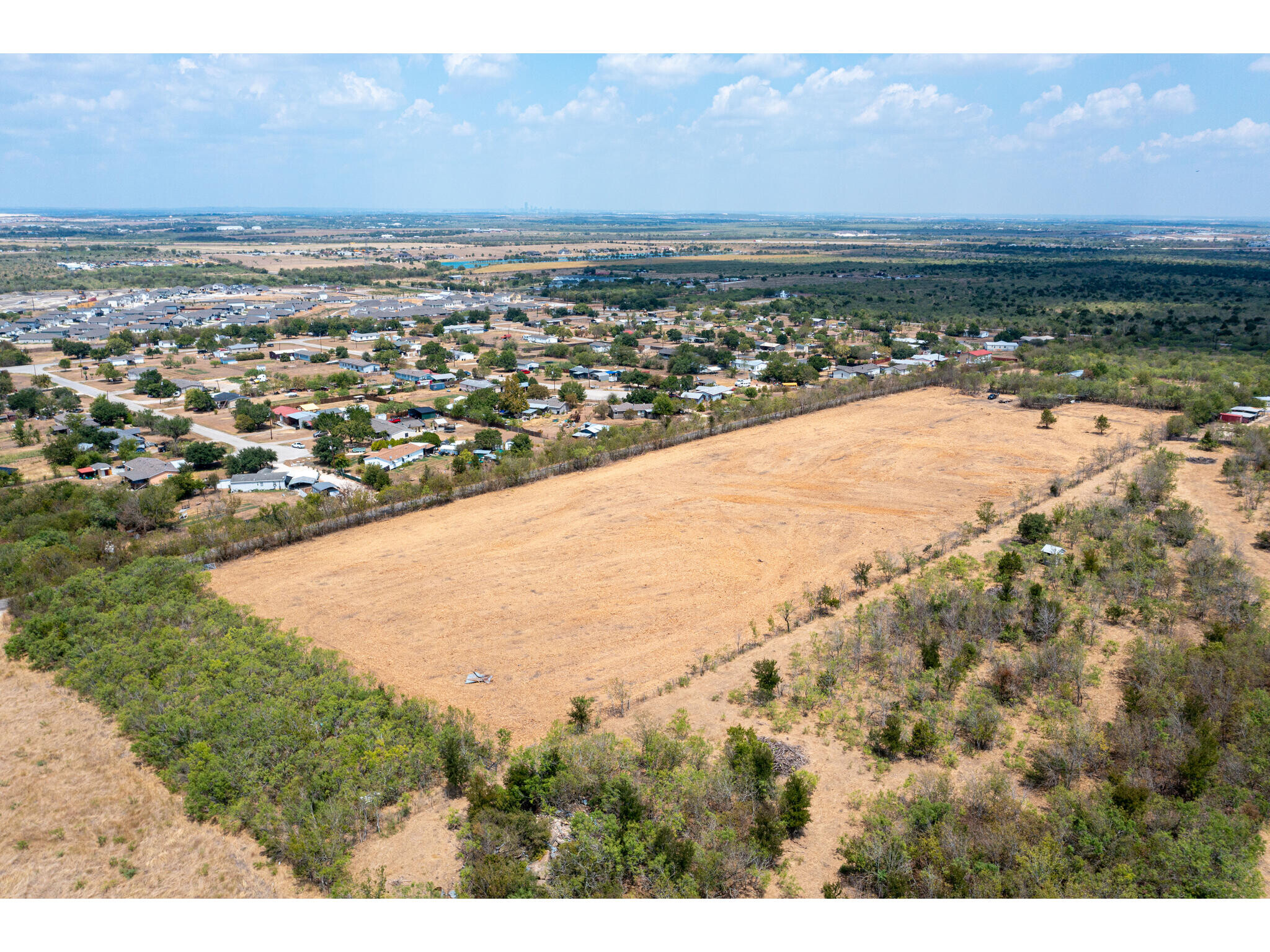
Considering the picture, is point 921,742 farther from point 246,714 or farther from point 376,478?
point 376,478

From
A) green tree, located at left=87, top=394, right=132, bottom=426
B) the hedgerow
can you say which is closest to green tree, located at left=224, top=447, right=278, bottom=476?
green tree, located at left=87, top=394, right=132, bottom=426

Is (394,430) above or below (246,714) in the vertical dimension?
above

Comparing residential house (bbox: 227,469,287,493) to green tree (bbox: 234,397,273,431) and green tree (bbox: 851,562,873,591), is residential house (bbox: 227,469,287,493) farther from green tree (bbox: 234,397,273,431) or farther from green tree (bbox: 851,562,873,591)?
green tree (bbox: 851,562,873,591)

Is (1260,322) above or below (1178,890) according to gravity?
above

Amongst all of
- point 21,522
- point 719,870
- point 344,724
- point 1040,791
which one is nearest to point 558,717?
point 344,724

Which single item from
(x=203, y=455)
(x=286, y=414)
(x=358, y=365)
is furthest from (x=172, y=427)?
(x=358, y=365)

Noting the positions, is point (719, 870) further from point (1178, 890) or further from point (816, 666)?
point (816, 666)

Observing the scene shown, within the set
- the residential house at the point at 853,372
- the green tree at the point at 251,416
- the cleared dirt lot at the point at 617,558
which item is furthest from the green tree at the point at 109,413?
the residential house at the point at 853,372
